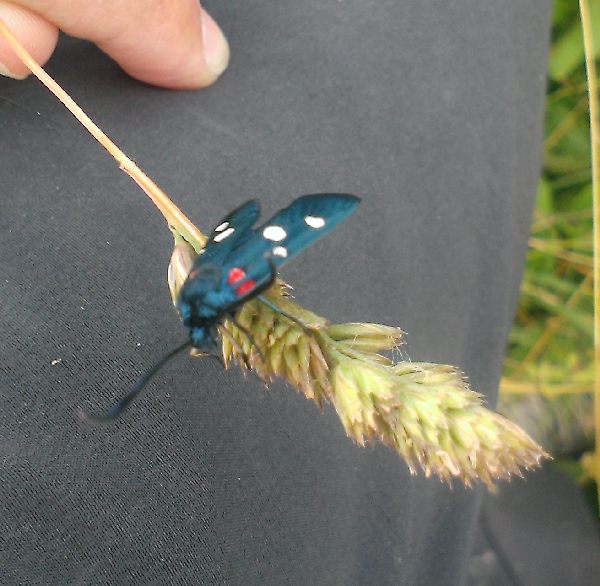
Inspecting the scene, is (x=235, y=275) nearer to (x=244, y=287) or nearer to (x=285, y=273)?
(x=244, y=287)

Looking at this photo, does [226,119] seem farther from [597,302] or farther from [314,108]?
[597,302]

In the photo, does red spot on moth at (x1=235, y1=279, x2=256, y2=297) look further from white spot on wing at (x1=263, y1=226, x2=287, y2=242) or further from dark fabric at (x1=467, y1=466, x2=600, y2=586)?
dark fabric at (x1=467, y1=466, x2=600, y2=586)

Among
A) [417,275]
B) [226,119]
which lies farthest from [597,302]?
[226,119]

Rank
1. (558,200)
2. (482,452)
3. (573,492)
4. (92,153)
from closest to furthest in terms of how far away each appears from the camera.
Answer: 1. (482,452)
2. (92,153)
3. (573,492)
4. (558,200)

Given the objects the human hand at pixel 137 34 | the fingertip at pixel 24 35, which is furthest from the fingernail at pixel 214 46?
the fingertip at pixel 24 35

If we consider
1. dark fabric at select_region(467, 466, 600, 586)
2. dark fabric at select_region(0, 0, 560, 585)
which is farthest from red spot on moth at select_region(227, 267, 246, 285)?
dark fabric at select_region(467, 466, 600, 586)

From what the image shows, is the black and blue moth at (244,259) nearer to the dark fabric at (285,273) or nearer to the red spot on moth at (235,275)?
the red spot on moth at (235,275)
